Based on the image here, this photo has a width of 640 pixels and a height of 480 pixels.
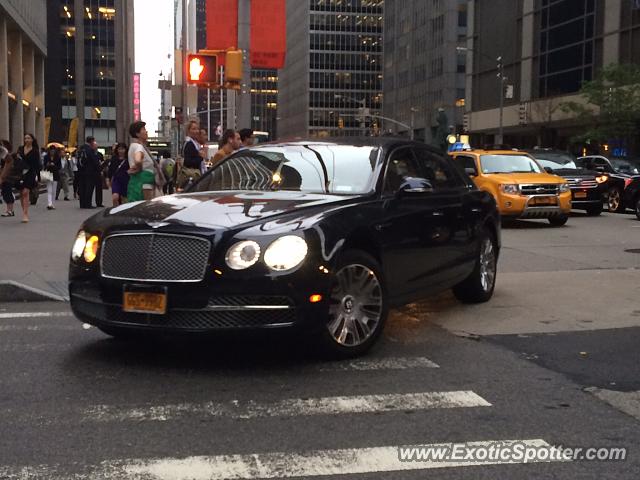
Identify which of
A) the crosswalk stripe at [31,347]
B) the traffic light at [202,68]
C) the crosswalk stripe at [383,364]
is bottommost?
the crosswalk stripe at [31,347]

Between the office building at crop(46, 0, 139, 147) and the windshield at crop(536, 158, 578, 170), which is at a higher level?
the office building at crop(46, 0, 139, 147)

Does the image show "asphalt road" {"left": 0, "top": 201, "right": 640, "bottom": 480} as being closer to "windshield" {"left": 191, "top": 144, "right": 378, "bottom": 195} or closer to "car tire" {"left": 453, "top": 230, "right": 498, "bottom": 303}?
"car tire" {"left": 453, "top": 230, "right": 498, "bottom": 303}

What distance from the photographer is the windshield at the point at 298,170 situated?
626 cm

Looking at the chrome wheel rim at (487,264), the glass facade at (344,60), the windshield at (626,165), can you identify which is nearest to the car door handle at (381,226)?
the chrome wheel rim at (487,264)

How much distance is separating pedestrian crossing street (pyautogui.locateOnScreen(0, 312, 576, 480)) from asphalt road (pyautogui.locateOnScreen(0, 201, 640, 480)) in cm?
1

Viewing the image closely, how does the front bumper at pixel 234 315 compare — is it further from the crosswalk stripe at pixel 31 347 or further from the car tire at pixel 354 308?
the crosswalk stripe at pixel 31 347

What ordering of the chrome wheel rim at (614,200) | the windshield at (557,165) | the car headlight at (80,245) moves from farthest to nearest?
the chrome wheel rim at (614,200) < the windshield at (557,165) < the car headlight at (80,245)

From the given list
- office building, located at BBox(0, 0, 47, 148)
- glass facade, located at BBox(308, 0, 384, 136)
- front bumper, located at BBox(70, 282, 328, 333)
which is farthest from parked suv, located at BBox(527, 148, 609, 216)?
glass facade, located at BBox(308, 0, 384, 136)

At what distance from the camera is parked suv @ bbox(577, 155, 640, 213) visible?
21.4 m

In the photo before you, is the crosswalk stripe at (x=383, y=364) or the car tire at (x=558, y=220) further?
the car tire at (x=558, y=220)

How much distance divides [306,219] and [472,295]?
3132 mm

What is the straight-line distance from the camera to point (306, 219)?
17.4 ft

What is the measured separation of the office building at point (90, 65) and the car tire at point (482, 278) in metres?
100

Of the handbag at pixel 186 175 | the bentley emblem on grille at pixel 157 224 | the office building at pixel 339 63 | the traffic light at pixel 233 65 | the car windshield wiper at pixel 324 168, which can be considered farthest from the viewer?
the office building at pixel 339 63
